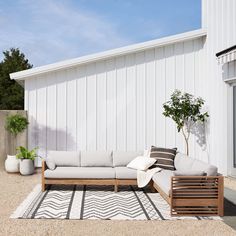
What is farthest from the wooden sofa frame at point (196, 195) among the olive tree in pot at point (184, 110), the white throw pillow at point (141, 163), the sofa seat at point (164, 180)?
the olive tree in pot at point (184, 110)

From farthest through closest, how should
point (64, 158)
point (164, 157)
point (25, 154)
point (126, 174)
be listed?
point (25, 154), point (64, 158), point (164, 157), point (126, 174)

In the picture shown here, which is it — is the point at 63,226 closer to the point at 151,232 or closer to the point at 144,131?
the point at 151,232

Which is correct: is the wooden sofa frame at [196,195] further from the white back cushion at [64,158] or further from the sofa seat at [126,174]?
the white back cushion at [64,158]

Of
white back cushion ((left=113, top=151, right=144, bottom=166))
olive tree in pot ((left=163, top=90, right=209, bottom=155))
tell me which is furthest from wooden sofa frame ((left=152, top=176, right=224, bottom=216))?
olive tree in pot ((left=163, top=90, right=209, bottom=155))

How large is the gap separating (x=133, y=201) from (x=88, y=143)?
4.59m

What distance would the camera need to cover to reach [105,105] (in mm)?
11516

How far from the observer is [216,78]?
1061 cm

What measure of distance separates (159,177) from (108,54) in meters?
5.03

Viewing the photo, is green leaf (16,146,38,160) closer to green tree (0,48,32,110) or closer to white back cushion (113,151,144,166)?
white back cushion (113,151,144,166)

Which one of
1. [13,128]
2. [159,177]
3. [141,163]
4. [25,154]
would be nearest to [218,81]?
[141,163]

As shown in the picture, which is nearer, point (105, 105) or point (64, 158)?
point (64, 158)

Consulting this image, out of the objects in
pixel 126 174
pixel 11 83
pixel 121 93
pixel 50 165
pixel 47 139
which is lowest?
pixel 126 174

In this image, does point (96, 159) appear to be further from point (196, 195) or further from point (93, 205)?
point (196, 195)

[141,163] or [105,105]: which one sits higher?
[105,105]
